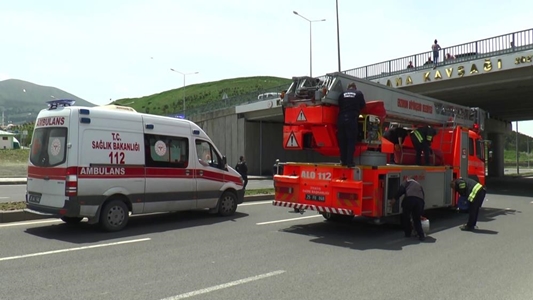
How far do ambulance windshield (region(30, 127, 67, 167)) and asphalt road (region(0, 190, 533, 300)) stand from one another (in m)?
1.43

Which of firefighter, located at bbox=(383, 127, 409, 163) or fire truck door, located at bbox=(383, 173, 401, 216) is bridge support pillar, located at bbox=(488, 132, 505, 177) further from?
fire truck door, located at bbox=(383, 173, 401, 216)

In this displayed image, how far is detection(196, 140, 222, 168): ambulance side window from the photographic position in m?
11.0

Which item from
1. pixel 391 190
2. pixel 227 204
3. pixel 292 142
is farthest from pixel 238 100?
pixel 391 190

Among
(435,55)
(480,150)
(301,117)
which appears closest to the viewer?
(301,117)

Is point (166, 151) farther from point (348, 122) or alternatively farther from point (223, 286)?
point (223, 286)

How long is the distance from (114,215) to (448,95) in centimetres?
2228

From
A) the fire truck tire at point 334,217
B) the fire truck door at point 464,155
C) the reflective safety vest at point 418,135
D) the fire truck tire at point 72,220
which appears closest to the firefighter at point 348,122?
the fire truck tire at point 334,217

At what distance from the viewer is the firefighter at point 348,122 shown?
8867 millimetres

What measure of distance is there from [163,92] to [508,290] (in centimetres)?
13388

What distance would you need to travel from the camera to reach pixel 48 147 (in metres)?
9.00

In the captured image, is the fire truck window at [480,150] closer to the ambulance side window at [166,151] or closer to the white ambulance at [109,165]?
the white ambulance at [109,165]

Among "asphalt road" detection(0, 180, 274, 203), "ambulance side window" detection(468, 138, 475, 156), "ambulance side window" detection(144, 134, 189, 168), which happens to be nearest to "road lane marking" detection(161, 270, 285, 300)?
"ambulance side window" detection(144, 134, 189, 168)

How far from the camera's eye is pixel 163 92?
133750mm

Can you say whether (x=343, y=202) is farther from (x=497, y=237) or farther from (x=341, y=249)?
(x=497, y=237)
